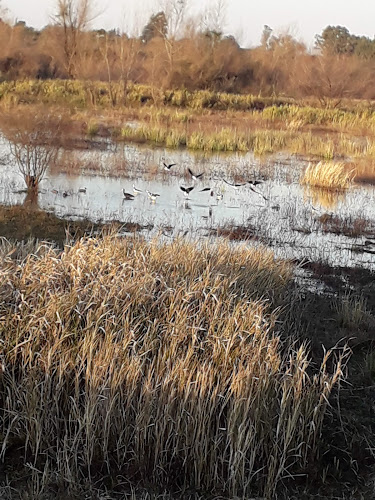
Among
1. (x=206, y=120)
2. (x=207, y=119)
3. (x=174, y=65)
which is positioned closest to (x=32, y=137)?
(x=206, y=120)

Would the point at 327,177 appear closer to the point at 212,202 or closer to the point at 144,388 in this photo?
the point at 212,202

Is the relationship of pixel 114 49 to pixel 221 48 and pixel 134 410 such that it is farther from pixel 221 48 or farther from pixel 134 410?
pixel 134 410

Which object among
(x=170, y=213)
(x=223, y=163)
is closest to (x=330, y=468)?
(x=170, y=213)

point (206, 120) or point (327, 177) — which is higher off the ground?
point (206, 120)

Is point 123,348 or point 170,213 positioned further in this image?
point 170,213

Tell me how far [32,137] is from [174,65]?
72.3 ft

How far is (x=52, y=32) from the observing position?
104 feet

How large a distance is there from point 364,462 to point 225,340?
1026 mm

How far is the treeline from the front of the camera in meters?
30.0

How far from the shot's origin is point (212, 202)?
11016mm

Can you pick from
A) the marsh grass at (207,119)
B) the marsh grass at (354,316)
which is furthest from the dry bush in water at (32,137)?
the marsh grass at (354,316)

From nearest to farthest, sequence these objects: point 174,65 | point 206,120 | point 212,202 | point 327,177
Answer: point 212,202 → point 327,177 → point 206,120 → point 174,65

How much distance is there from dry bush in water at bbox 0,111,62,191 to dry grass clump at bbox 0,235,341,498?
582 centimetres

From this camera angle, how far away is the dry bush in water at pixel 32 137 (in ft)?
33.3
